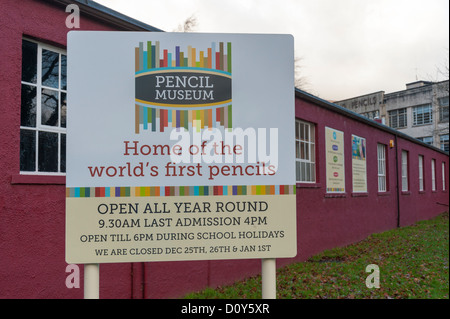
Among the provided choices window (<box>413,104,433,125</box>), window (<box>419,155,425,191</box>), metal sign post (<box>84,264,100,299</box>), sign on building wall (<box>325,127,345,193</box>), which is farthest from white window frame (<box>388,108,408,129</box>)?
metal sign post (<box>84,264,100,299</box>)

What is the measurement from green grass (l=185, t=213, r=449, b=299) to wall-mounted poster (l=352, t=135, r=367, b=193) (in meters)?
1.92

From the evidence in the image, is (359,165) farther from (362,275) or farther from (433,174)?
(433,174)

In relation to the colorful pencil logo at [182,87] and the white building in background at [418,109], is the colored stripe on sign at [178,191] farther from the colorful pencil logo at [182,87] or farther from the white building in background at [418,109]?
the white building in background at [418,109]

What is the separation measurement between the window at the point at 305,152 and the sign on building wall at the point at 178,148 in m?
6.91

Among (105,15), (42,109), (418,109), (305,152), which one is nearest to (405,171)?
(305,152)

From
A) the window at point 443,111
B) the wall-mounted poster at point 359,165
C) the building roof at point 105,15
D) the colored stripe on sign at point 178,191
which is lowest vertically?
the colored stripe on sign at point 178,191

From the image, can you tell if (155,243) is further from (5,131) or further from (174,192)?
(5,131)

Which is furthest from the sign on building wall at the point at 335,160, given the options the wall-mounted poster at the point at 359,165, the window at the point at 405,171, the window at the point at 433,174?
the window at the point at 433,174

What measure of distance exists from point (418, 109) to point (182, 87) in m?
42.4

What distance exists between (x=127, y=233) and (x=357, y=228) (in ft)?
36.0

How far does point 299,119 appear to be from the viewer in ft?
30.9

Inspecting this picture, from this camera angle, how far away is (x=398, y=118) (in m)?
41.7

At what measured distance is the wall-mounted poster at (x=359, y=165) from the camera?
12.2m
